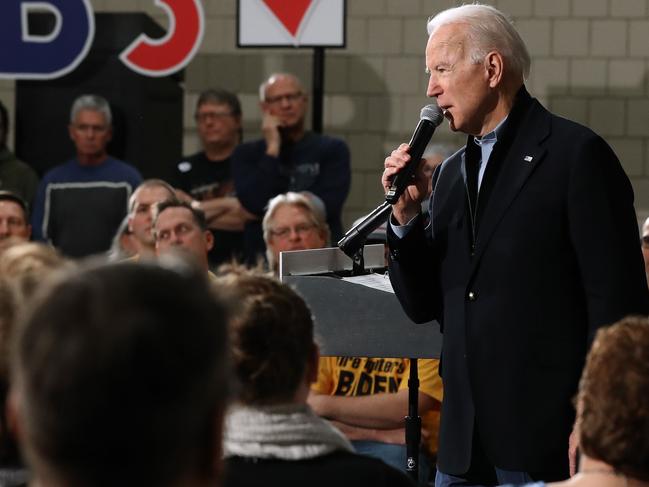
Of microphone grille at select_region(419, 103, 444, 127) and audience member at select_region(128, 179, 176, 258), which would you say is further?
audience member at select_region(128, 179, 176, 258)

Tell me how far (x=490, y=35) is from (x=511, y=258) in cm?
52

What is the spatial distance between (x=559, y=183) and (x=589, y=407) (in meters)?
0.97

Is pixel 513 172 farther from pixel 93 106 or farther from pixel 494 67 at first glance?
pixel 93 106

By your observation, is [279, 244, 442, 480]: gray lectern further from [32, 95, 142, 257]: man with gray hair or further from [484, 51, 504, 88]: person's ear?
[32, 95, 142, 257]: man with gray hair

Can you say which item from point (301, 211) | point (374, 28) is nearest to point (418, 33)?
point (374, 28)

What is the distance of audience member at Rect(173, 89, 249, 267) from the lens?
6.95m

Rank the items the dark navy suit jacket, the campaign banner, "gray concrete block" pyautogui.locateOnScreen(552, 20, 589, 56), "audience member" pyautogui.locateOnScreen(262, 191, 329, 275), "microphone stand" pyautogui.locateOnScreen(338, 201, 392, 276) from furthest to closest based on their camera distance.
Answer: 1. "gray concrete block" pyautogui.locateOnScreen(552, 20, 589, 56)
2. the campaign banner
3. "audience member" pyautogui.locateOnScreen(262, 191, 329, 275)
4. "microphone stand" pyautogui.locateOnScreen(338, 201, 392, 276)
5. the dark navy suit jacket

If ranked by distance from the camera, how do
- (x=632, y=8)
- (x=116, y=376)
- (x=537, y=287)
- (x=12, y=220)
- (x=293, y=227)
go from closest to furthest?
(x=116, y=376) < (x=537, y=287) < (x=293, y=227) < (x=12, y=220) < (x=632, y=8)

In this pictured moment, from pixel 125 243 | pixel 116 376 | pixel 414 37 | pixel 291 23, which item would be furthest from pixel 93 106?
pixel 116 376

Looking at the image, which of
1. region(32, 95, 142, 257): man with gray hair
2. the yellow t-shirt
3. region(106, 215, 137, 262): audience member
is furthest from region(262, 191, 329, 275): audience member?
region(32, 95, 142, 257): man with gray hair

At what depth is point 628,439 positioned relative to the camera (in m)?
1.75

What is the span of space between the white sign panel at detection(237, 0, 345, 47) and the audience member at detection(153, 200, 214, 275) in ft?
7.20

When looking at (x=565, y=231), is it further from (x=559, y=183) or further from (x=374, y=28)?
(x=374, y=28)

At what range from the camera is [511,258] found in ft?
8.71
